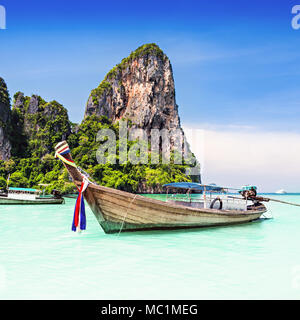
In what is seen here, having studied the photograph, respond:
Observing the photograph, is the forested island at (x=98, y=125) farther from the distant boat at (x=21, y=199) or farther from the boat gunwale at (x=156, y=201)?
the boat gunwale at (x=156, y=201)

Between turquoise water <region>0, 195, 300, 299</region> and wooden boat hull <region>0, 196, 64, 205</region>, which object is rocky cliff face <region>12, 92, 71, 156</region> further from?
turquoise water <region>0, 195, 300, 299</region>

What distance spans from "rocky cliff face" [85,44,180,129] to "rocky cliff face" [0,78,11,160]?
21.9 m

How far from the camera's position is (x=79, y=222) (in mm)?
7145

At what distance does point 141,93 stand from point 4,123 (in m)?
28.6

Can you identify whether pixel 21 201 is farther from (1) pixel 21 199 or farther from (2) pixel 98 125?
(2) pixel 98 125

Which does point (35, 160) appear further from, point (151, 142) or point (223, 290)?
point (223, 290)

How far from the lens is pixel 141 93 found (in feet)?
198

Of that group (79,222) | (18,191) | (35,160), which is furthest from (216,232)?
(35,160)

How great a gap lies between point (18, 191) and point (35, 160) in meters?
22.4

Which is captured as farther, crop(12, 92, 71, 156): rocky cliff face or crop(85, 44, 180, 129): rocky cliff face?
crop(85, 44, 180, 129): rocky cliff face

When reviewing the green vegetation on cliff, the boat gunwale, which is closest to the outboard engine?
the boat gunwale

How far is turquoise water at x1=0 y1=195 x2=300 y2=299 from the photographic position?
15.1 feet

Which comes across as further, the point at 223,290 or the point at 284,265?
the point at 284,265

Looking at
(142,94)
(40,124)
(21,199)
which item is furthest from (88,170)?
(142,94)
